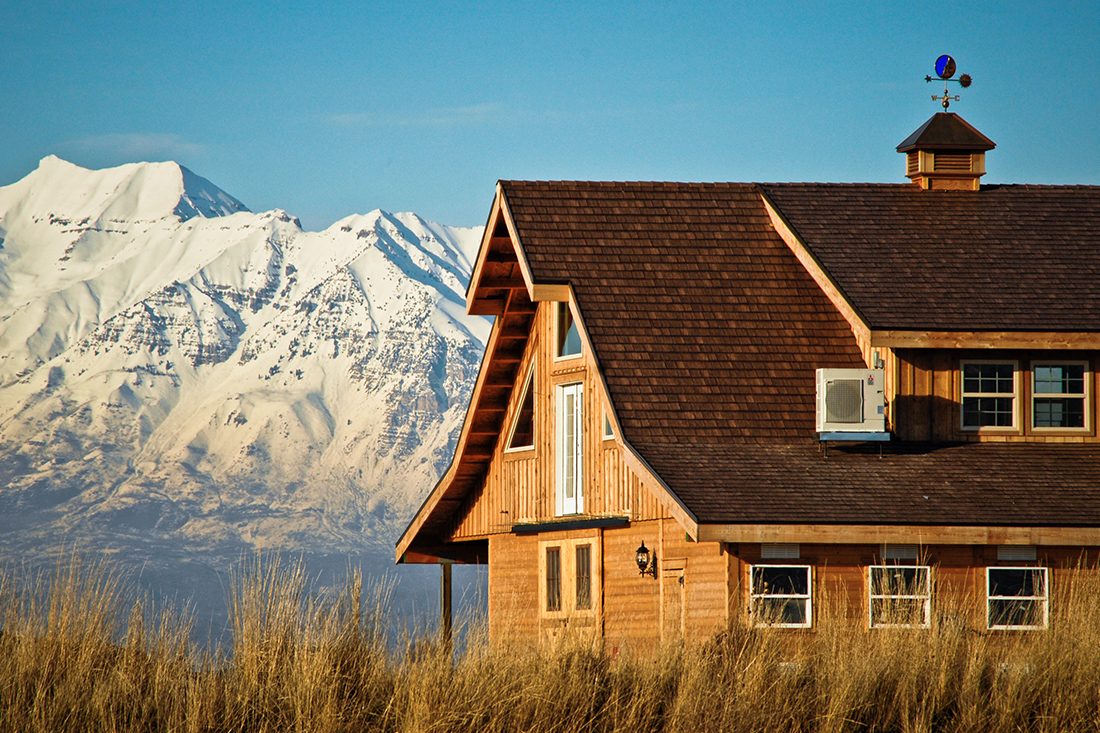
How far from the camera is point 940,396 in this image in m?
20.9


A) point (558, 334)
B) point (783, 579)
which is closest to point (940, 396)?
point (783, 579)

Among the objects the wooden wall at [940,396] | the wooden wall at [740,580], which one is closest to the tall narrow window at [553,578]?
the wooden wall at [740,580]

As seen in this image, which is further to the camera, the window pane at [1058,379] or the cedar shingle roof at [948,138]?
the cedar shingle roof at [948,138]

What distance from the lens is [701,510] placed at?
58.2 ft

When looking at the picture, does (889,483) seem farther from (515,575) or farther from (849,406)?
(515,575)

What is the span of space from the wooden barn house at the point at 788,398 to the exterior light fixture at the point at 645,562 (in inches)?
1.5

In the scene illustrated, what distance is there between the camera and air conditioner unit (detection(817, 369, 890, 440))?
64.9 feet

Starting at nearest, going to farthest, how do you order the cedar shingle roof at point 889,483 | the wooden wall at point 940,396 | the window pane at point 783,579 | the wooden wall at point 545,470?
the cedar shingle roof at point 889,483, the window pane at point 783,579, the wooden wall at point 940,396, the wooden wall at point 545,470

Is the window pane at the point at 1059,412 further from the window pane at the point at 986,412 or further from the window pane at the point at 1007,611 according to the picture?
the window pane at the point at 1007,611

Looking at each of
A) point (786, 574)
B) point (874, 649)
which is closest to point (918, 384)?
point (786, 574)

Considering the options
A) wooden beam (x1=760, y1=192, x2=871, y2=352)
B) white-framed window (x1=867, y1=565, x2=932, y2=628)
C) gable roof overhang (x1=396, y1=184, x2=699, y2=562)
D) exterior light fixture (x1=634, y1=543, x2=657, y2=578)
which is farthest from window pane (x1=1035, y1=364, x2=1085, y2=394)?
gable roof overhang (x1=396, y1=184, x2=699, y2=562)

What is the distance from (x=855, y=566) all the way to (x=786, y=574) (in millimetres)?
919

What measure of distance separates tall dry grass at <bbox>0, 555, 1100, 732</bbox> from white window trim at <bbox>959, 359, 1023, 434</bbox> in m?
7.71

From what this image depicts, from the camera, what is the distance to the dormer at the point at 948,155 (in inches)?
980
